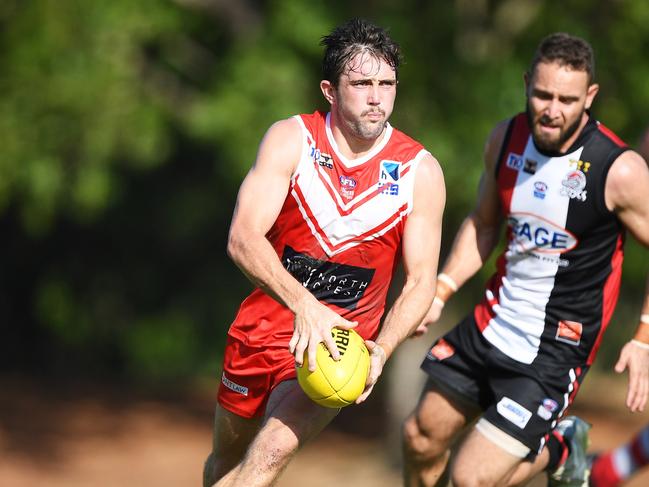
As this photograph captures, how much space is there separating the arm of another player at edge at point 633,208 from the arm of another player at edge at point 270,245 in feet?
5.03

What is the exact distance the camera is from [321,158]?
5.24 meters

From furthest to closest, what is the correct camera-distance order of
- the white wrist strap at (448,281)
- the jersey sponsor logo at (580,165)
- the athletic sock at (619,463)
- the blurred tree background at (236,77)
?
1. the blurred tree background at (236,77)
2. the athletic sock at (619,463)
3. the white wrist strap at (448,281)
4. the jersey sponsor logo at (580,165)

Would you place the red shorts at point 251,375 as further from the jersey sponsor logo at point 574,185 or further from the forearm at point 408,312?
the jersey sponsor logo at point 574,185

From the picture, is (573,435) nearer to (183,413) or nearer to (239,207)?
(239,207)

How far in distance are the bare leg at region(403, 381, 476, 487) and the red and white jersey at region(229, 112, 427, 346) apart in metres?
0.77

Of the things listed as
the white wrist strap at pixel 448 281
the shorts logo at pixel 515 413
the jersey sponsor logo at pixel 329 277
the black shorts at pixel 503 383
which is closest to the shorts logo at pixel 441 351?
the black shorts at pixel 503 383

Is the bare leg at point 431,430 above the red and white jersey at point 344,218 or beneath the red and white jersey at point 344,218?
beneath

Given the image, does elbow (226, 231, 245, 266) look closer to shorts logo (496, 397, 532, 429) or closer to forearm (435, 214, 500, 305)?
forearm (435, 214, 500, 305)

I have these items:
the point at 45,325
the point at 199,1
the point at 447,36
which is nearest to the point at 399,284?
the point at 447,36

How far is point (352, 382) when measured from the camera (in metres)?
4.71

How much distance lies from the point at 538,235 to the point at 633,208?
0.49 meters

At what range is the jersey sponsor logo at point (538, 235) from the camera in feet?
18.4

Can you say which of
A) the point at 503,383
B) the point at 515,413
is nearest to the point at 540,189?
the point at 503,383

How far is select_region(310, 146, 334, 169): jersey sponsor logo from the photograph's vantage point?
→ 17.2 ft
